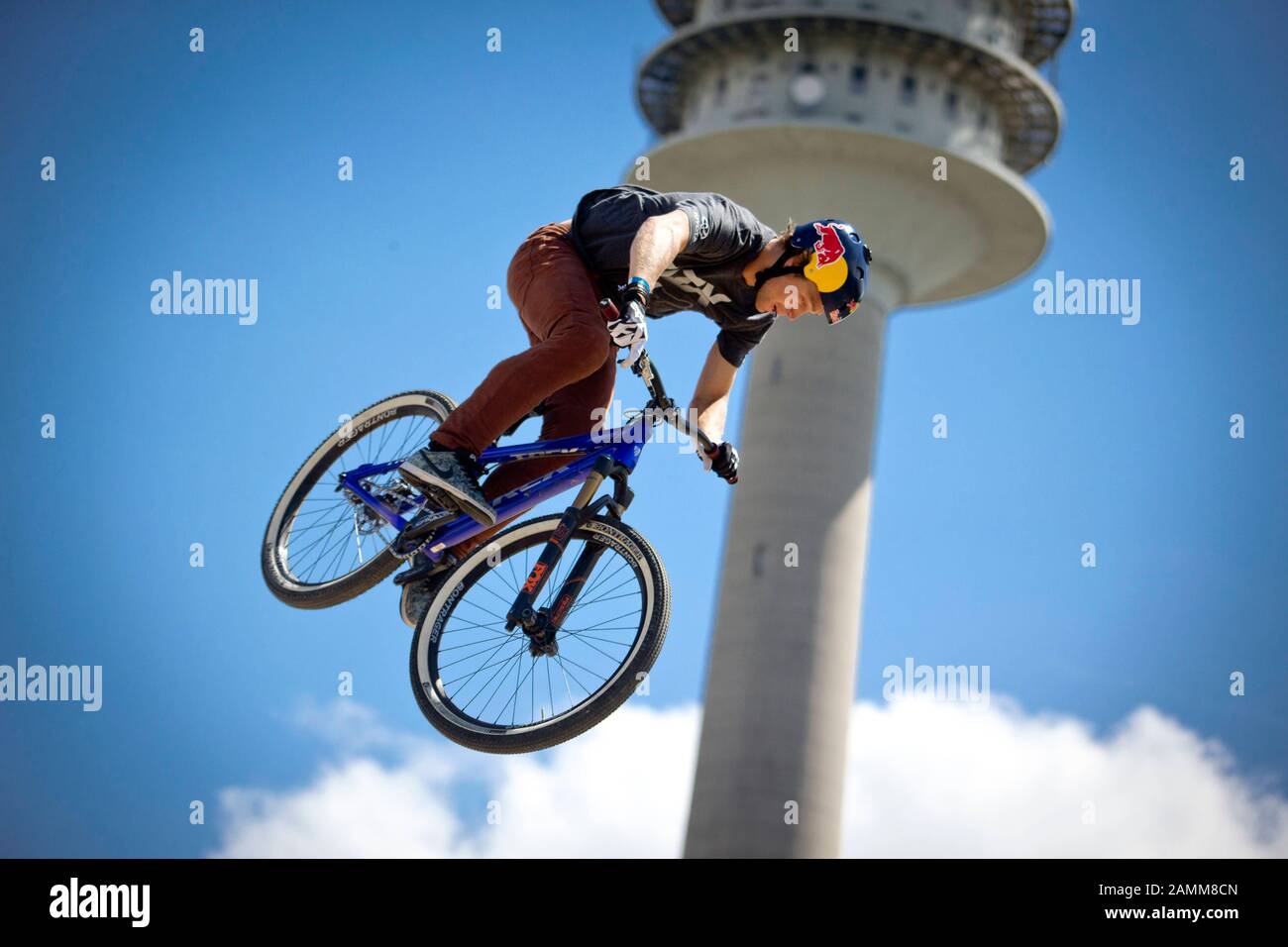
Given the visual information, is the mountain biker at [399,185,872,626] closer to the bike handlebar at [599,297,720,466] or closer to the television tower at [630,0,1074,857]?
the bike handlebar at [599,297,720,466]

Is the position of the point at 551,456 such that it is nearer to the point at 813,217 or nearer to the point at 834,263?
the point at 834,263

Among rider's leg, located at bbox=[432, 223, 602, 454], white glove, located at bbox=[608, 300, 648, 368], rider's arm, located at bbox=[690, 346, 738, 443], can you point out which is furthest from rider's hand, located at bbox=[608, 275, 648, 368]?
rider's arm, located at bbox=[690, 346, 738, 443]

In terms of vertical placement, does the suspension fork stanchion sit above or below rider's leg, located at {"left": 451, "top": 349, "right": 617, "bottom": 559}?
below

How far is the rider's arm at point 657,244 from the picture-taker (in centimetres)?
945

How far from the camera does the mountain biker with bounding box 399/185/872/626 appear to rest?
1002 centimetres

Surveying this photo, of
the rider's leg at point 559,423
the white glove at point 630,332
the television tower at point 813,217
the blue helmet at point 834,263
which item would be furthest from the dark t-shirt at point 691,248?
the television tower at point 813,217

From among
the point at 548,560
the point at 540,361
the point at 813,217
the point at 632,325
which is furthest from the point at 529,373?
the point at 813,217

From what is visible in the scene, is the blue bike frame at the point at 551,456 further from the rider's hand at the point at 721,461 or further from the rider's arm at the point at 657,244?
the rider's arm at the point at 657,244

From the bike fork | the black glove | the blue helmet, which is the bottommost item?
the bike fork

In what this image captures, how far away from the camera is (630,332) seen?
29.4ft

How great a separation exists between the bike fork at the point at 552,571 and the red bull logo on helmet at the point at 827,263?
1577 millimetres
